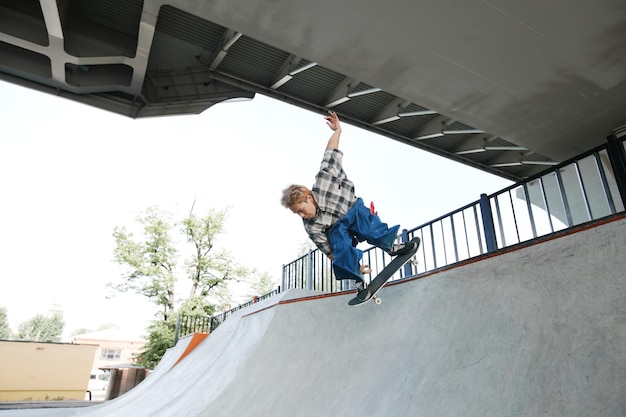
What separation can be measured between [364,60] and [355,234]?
3.78 m

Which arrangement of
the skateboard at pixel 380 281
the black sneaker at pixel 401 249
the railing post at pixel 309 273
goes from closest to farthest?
the skateboard at pixel 380 281 < the black sneaker at pixel 401 249 < the railing post at pixel 309 273

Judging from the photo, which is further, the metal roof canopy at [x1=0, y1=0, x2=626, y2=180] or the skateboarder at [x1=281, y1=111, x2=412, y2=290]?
the metal roof canopy at [x1=0, y1=0, x2=626, y2=180]

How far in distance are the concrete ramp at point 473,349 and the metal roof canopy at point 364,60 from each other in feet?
13.4

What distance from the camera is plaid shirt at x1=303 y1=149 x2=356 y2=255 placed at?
4.14 meters

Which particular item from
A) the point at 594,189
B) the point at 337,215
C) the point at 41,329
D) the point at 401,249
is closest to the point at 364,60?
the point at 337,215

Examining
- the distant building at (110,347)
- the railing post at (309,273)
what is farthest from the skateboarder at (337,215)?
the distant building at (110,347)

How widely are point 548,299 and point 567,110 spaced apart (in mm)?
6350

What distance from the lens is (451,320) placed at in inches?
139

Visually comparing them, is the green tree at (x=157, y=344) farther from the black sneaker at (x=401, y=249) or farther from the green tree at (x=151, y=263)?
the black sneaker at (x=401, y=249)

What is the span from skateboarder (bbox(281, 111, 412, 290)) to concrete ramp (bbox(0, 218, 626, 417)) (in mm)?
827

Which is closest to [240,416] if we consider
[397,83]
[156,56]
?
[397,83]

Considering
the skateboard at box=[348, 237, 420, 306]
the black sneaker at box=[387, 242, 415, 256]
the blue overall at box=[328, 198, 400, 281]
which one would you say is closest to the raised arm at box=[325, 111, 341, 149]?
the blue overall at box=[328, 198, 400, 281]

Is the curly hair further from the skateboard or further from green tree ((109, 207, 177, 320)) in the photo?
green tree ((109, 207, 177, 320))

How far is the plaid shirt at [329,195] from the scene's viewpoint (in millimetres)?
4145
